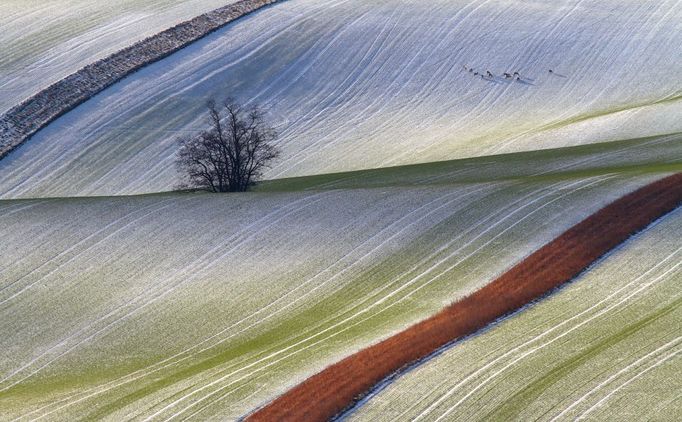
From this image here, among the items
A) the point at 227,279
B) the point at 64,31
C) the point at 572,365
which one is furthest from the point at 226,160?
the point at 64,31

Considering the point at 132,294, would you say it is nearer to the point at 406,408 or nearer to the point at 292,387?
the point at 292,387

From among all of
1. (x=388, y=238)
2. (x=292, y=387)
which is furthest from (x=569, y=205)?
(x=292, y=387)

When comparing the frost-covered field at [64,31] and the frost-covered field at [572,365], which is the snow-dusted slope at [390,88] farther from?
the frost-covered field at [572,365]

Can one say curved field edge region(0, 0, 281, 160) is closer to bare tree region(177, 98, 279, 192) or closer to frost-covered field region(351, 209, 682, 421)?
bare tree region(177, 98, 279, 192)

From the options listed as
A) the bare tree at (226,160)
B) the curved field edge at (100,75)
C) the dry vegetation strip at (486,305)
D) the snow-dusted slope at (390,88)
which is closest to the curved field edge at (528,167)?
the bare tree at (226,160)

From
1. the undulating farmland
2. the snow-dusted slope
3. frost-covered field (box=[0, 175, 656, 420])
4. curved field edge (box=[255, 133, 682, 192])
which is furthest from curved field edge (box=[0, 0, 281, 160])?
curved field edge (box=[255, 133, 682, 192])
